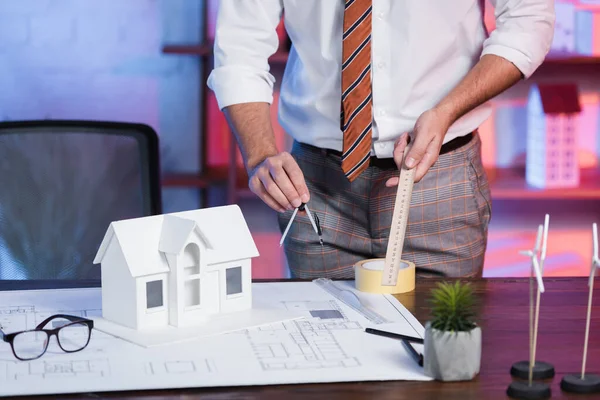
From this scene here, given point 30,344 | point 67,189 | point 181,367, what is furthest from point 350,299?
point 67,189

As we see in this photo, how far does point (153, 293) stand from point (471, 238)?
0.84 metres

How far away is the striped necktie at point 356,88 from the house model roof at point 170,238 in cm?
47

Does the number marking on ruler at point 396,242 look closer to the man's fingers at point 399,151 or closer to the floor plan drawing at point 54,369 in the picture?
the man's fingers at point 399,151

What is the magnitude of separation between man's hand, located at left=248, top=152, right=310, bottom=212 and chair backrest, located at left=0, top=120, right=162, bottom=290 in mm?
609

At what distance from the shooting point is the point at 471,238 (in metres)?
2.04

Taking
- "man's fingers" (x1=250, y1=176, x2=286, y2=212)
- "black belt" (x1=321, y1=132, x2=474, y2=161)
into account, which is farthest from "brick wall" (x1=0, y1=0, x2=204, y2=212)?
"man's fingers" (x1=250, y1=176, x2=286, y2=212)

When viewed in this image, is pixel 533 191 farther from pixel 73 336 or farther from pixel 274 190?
pixel 73 336

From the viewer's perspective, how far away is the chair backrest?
7.37ft

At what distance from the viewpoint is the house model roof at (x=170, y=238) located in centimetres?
141

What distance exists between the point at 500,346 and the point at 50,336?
65 centimetres

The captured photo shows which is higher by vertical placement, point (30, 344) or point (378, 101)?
point (378, 101)

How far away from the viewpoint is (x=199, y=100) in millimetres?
3469

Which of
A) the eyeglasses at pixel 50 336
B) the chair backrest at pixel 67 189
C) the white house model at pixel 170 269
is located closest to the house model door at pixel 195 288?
the white house model at pixel 170 269

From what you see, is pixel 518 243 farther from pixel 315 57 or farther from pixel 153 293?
pixel 153 293
